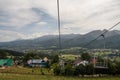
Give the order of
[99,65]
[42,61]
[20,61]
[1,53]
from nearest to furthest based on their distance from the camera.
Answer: [99,65] < [42,61] < [20,61] < [1,53]

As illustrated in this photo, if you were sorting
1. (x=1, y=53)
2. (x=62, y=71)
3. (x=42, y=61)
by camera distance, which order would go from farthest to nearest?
(x=1, y=53)
(x=42, y=61)
(x=62, y=71)

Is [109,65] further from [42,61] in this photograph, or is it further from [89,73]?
[42,61]

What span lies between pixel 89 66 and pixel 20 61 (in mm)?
65914

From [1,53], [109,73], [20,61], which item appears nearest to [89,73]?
[109,73]

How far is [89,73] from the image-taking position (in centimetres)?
6925

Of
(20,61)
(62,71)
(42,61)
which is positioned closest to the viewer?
(62,71)

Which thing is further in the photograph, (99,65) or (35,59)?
(35,59)

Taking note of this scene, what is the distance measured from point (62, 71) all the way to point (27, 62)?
51829 mm

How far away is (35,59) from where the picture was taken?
122m

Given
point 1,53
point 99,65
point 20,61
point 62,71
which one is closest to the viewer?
point 99,65

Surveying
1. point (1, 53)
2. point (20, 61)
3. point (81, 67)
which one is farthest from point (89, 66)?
point (1, 53)

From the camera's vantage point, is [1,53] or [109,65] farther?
[1,53]

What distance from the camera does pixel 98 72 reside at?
72000mm

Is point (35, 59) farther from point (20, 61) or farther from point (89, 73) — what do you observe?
point (89, 73)
